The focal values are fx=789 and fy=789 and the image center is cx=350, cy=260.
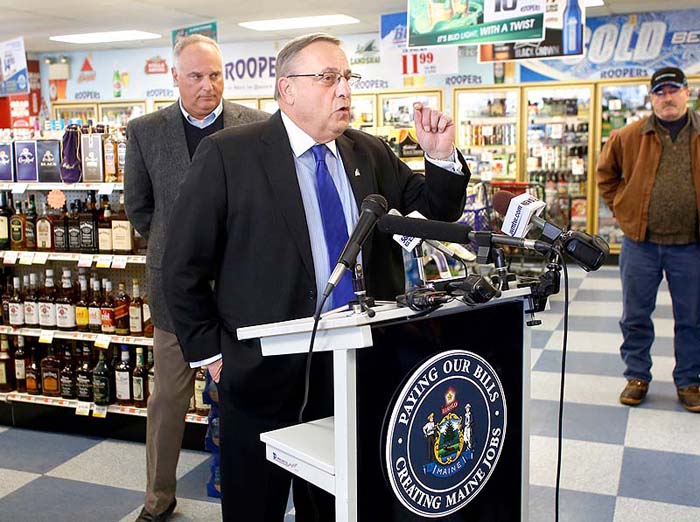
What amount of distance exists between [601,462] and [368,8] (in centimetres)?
733

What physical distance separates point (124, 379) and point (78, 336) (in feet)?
1.07

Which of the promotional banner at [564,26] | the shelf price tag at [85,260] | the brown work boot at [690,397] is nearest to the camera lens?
the shelf price tag at [85,260]

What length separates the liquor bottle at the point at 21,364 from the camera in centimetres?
438

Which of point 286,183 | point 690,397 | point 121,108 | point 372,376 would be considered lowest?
point 690,397

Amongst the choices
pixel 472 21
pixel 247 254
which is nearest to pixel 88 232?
pixel 247 254

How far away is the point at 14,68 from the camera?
780 centimetres

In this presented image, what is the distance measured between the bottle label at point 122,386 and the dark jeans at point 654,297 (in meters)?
2.76

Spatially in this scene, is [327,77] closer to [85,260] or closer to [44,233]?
[85,260]

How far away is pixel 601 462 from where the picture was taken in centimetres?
370

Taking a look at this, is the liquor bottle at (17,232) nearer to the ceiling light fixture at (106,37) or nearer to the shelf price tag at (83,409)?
the shelf price tag at (83,409)

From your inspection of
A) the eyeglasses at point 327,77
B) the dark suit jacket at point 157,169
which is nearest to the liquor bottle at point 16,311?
the dark suit jacket at point 157,169

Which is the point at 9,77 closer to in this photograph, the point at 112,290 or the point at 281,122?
the point at 112,290

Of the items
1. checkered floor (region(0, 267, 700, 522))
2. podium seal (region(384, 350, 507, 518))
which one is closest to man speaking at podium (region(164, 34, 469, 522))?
podium seal (region(384, 350, 507, 518))

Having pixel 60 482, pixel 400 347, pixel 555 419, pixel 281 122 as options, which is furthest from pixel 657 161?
pixel 60 482
